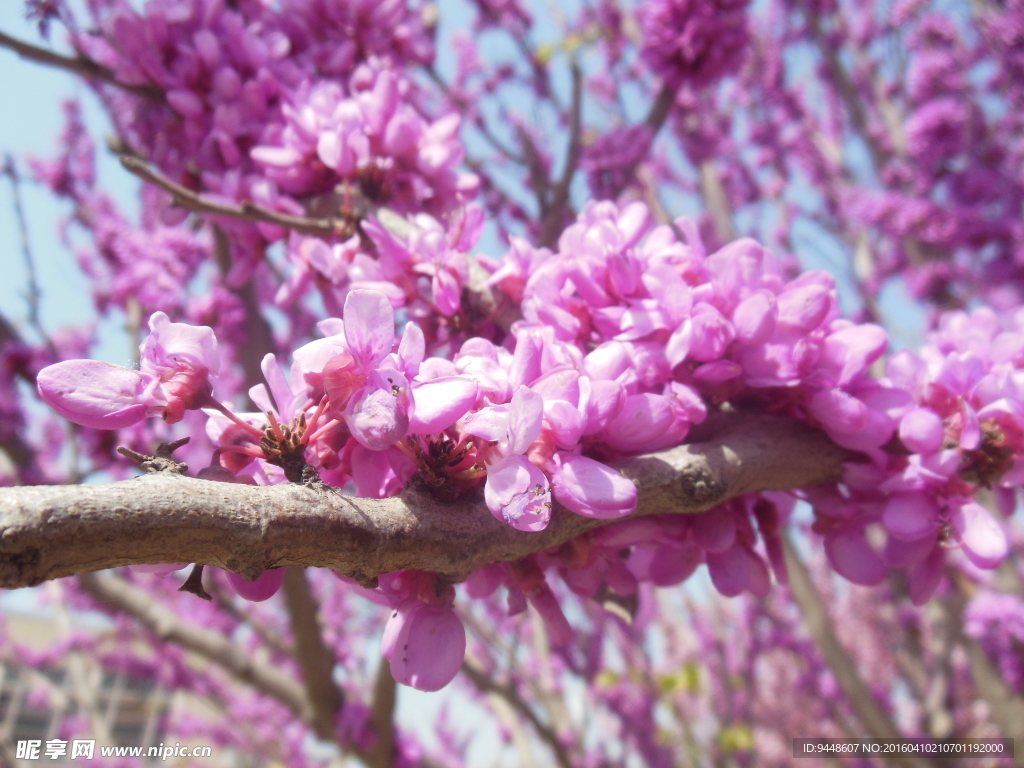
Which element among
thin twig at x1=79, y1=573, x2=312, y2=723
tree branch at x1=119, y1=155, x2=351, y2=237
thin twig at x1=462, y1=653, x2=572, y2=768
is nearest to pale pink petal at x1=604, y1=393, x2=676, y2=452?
tree branch at x1=119, y1=155, x2=351, y2=237

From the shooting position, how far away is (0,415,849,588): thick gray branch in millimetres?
507

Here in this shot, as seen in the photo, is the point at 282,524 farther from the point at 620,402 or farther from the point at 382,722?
the point at 382,722

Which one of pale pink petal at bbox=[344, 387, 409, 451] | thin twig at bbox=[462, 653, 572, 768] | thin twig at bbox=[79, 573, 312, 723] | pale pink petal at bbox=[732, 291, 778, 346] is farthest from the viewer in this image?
thin twig at bbox=[462, 653, 572, 768]

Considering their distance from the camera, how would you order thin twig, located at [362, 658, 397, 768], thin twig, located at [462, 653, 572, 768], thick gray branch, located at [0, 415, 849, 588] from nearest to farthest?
thick gray branch, located at [0, 415, 849, 588] → thin twig, located at [362, 658, 397, 768] → thin twig, located at [462, 653, 572, 768]

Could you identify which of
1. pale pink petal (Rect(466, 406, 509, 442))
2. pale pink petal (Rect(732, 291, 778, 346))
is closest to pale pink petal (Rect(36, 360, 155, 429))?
pale pink petal (Rect(466, 406, 509, 442))

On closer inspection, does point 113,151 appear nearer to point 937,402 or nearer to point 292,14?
point 292,14

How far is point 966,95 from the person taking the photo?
4082 mm

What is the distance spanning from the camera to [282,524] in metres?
0.61

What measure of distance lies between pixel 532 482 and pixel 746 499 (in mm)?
Answer: 530

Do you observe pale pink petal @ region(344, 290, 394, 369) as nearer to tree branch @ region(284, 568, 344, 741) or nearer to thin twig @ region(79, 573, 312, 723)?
tree branch @ region(284, 568, 344, 741)

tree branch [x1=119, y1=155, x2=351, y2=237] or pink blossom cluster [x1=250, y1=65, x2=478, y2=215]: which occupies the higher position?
pink blossom cluster [x1=250, y1=65, x2=478, y2=215]

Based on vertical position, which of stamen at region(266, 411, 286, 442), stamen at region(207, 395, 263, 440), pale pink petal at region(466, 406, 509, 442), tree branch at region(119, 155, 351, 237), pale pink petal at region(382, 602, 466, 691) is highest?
tree branch at region(119, 155, 351, 237)

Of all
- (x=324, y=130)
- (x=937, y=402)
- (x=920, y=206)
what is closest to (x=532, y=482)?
(x=937, y=402)

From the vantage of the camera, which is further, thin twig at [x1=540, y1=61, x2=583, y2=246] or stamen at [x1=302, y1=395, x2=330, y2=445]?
thin twig at [x1=540, y1=61, x2=583, y2=246]
